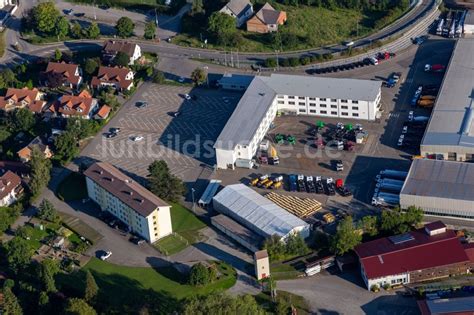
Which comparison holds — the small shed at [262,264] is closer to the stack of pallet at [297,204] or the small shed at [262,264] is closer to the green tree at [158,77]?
the stack of pallet at [297,204]

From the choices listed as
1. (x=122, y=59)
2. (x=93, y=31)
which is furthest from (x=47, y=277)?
(x=93, y=31)

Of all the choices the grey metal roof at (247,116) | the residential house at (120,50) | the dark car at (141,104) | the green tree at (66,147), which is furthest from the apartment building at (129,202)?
the residential house at (120,50)

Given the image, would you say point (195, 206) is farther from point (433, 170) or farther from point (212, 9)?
point (212, 9)

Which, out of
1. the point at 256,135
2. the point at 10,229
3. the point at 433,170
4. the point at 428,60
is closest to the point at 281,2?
the point at 428,60

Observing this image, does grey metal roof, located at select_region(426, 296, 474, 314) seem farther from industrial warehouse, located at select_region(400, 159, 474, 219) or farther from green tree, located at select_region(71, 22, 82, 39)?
green tree, located at select_region(71, 22, 82, 39)

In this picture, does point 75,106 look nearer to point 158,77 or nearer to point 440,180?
point 158,77
